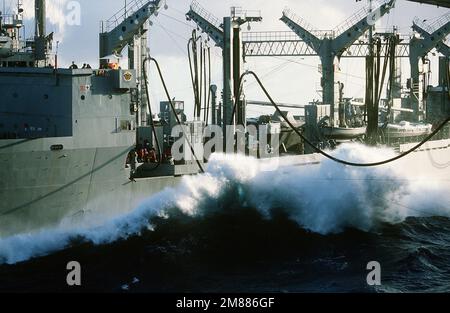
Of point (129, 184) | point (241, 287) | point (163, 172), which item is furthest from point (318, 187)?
point (241, 287)

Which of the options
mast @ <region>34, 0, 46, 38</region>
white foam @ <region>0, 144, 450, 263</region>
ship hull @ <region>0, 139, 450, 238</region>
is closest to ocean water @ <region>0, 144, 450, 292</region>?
white foam @ <region>0, 144, 450, 263</region>

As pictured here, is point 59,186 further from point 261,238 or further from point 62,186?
point 261,238

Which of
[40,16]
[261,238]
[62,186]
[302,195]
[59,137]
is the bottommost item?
[261,238]

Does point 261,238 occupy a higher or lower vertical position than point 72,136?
lower

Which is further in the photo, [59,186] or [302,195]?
[302,195]

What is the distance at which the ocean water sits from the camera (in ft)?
78.2

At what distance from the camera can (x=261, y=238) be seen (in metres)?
30.1

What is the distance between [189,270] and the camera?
976 inches

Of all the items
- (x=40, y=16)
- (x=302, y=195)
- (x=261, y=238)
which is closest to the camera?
(x=40, y=16)

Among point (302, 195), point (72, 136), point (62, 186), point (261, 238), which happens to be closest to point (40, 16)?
point (72, 136)

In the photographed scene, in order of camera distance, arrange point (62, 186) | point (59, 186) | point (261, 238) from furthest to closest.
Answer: point (261, 238)
point (62, 186)
point (59, 186)

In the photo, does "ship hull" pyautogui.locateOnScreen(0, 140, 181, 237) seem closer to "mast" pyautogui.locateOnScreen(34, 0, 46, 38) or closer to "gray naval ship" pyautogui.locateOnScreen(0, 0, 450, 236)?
"gray naval ship" pyautogui.locateOnScreen(0, 0, 450, 236)
